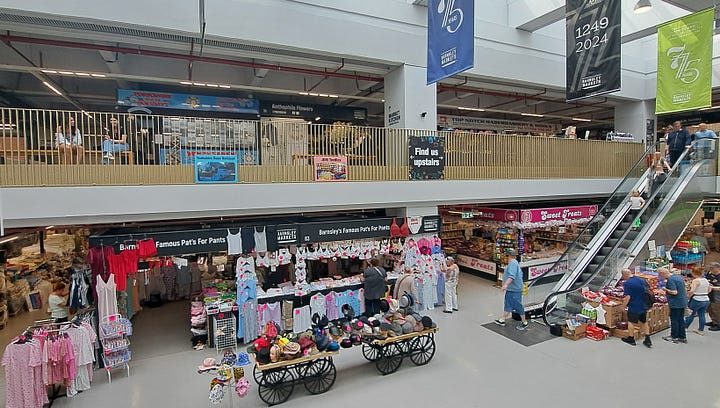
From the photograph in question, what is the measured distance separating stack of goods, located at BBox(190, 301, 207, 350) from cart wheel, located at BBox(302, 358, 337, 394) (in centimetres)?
306

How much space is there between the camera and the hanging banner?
28.0ft

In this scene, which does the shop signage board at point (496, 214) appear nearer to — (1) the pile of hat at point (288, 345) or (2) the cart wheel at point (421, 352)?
(2) the cart wheel at point (421, 352)

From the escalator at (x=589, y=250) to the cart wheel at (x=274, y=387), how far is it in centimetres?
620

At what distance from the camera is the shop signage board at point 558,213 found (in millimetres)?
12233

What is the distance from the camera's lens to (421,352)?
7281 millimetres

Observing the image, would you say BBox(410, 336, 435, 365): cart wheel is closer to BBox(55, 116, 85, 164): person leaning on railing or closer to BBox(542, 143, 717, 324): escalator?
BBox(542, 143, 717, 324): escalator

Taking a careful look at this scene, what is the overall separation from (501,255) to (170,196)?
388 inches

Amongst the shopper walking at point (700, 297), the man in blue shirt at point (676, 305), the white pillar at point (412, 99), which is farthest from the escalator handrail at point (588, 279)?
the white pillar at point (412, 99)

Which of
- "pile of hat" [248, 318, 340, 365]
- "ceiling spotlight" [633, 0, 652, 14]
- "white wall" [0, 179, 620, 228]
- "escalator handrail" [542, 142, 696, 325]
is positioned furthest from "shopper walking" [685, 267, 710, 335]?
"pile of hat" [248, 318, 340, 365]

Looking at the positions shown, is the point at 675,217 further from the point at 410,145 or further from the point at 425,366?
the point at 425,366

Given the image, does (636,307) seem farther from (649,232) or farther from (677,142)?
(677,142)

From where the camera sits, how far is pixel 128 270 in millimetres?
7551

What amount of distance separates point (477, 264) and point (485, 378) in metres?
7.55

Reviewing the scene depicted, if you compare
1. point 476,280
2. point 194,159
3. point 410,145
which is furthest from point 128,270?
point 476,280
